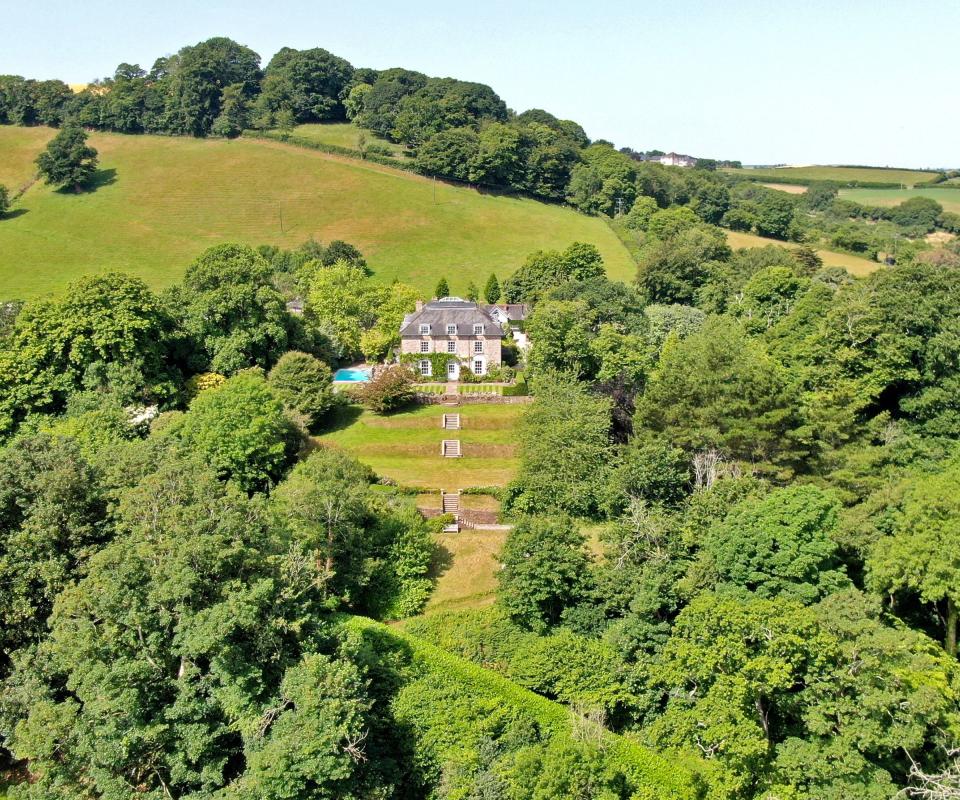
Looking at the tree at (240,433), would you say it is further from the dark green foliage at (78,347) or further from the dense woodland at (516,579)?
the dark green foliage at (78,347)

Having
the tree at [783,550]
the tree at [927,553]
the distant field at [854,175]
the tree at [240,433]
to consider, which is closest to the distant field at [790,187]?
the distant field at [854,175]

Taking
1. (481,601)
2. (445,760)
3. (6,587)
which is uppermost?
(6,587)

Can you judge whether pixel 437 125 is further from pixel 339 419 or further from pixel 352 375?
pixel 339 419

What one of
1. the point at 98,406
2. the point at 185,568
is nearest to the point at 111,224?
the point at 98,406

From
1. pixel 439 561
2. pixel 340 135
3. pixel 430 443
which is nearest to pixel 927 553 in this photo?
pixel 439 561

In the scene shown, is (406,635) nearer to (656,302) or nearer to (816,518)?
(816,518)
